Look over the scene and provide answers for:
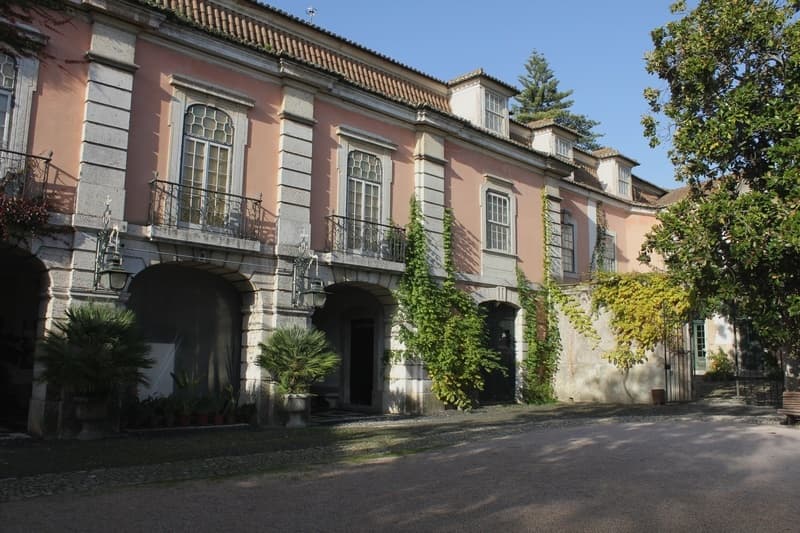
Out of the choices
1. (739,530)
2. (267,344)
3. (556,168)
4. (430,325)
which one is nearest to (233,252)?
(267,344)

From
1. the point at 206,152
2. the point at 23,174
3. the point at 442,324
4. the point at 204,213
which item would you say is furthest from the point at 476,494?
the point at 442,324

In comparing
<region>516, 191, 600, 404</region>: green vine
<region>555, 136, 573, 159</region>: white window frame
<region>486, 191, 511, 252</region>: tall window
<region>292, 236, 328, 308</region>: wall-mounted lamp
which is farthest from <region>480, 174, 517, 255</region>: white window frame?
<region>292, 236, 328, 308</region>: wall-mounted lamp

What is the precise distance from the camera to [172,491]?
657 centimetres

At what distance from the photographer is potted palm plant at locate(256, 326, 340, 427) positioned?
40.1 feet

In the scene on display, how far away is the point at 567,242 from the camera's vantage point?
21047 millimetres

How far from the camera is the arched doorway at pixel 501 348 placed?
17.9 meters

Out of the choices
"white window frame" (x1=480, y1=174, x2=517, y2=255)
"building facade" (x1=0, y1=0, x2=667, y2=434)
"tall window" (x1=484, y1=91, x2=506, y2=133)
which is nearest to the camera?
"building facade" (x1=0, y1=0, x2=667, y2=434)

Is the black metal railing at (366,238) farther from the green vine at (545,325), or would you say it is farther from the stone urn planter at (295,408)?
the green vine at (545,325)

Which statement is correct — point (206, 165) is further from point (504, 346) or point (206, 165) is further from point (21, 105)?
point (504, 346)

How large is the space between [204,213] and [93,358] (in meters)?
3.51

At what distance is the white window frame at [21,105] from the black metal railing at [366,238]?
18.8 ft

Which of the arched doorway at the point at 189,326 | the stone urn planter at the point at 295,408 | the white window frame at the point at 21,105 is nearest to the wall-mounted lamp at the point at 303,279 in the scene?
the arched doorway at the point at 189,326

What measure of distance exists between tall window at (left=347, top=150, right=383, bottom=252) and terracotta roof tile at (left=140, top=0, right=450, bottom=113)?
5.32 ft

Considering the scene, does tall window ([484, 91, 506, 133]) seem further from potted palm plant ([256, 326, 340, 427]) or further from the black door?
potted palm plant ([256, 326, 340, 427])
